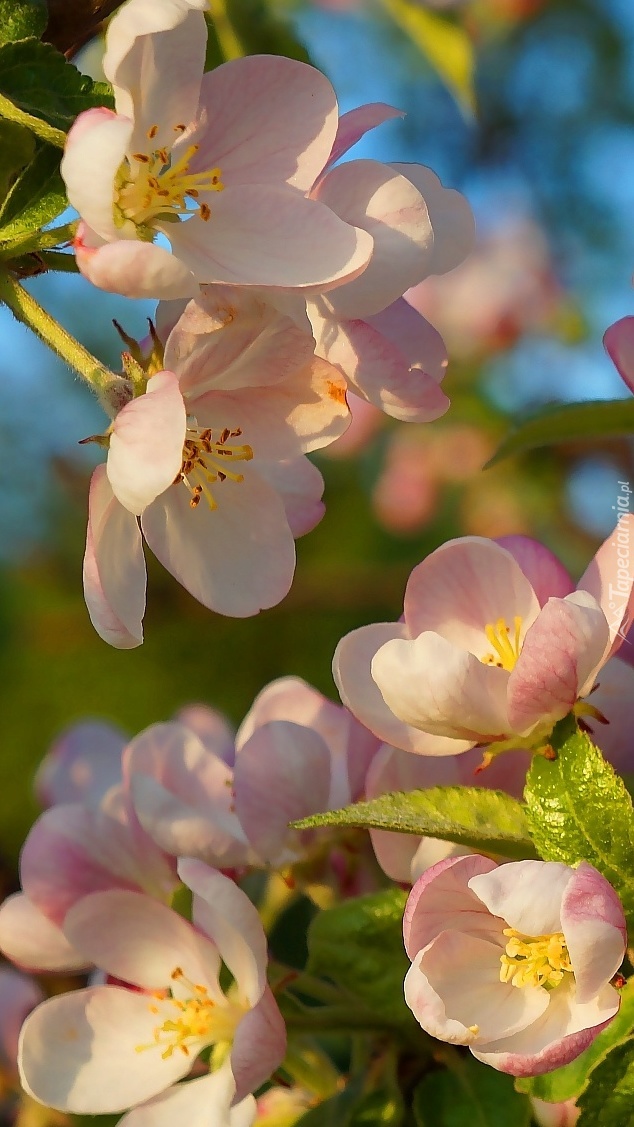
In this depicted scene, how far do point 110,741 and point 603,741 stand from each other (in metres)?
0.48

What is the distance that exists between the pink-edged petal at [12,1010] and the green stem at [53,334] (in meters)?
0.68

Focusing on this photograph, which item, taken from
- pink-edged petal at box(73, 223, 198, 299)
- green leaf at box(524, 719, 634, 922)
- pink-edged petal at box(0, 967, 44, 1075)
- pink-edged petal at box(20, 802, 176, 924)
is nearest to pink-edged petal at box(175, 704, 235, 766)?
pink-edged petal at box(20, 802, 176, 924)

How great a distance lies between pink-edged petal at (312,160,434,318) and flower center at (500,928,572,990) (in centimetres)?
30

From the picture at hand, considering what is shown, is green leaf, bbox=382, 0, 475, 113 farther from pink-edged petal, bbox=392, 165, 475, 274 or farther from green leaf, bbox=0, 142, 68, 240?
green leaf, bbox=0, 142, 68, 240

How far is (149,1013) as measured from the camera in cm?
74

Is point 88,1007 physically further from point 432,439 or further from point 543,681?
point 432,439

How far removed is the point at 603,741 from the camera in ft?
2.21

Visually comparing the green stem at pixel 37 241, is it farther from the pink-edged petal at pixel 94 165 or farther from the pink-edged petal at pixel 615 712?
the pink-edged petal at pixel 615 712

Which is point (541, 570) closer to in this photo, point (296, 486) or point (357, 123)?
point (296, 486)

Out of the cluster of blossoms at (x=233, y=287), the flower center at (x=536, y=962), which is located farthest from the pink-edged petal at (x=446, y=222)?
the flower center at (x=536, y=962)

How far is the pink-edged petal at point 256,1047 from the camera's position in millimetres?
633

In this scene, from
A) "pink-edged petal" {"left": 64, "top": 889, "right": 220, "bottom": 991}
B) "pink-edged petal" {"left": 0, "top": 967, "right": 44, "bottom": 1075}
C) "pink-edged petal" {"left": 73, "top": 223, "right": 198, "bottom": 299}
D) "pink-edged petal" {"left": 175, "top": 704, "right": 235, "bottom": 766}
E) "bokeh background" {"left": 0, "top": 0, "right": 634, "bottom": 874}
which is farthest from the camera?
"bokeh background" {"left": 0, "top": 0, "right": 634, "bottom": 874}

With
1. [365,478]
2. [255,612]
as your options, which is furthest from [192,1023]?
[365,478]

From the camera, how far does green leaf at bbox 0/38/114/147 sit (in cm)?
60
